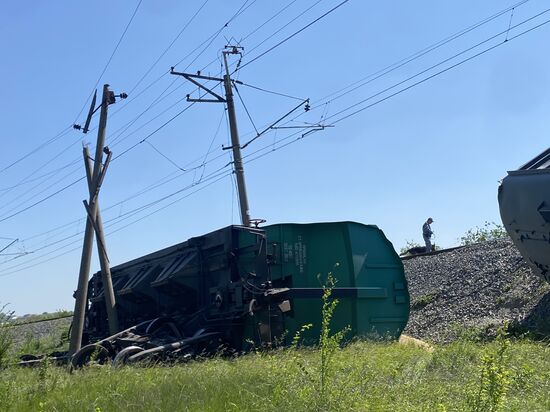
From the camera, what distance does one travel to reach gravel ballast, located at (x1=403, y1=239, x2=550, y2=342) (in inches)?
552

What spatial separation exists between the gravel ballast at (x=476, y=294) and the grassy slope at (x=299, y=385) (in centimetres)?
485

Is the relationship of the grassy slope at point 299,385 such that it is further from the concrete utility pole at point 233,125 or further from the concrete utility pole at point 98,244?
the concrete utility pole at point 233,125

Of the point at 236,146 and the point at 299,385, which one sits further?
the point at 236,146

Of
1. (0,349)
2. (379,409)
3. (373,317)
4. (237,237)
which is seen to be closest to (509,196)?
(373,317)

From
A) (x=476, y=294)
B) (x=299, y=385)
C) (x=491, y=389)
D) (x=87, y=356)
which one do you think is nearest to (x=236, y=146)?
(x=476, y=294)

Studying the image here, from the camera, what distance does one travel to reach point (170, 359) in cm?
1116

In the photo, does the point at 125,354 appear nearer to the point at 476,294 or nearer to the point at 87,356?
the point at 87,356

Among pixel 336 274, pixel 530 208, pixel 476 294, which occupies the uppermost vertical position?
pixel 530 208

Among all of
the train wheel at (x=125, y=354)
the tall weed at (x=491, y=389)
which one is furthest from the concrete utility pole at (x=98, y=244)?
the tall weed at (x=491, y=389)

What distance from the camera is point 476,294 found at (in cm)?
1650

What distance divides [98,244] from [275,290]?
9813mm

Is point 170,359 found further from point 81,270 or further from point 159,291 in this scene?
point 81,270

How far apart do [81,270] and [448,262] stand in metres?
10.8

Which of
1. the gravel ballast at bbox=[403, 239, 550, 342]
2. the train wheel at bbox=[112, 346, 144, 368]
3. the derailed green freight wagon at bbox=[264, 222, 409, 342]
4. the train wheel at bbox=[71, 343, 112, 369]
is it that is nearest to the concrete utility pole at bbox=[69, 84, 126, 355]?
the train wheel at bbox=[71, 343, 112, 369]
